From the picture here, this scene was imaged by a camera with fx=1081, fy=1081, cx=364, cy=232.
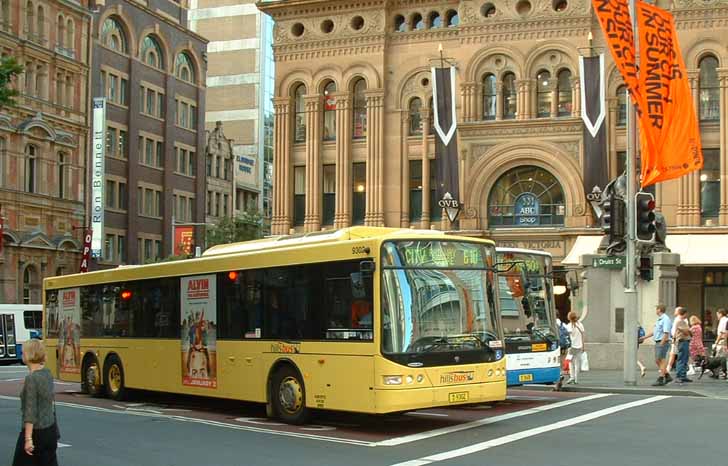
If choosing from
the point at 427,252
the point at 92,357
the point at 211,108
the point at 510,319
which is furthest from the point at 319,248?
the point at 211,108

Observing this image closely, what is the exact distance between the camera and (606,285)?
28.1 meters

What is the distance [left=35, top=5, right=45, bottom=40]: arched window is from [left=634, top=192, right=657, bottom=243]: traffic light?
41.9 m

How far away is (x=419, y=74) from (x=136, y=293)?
25.5 metres

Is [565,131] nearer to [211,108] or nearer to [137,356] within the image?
[137,356]

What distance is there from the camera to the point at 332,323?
53.0 feet

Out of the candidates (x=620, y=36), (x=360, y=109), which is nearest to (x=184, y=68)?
(x=360, y=109)

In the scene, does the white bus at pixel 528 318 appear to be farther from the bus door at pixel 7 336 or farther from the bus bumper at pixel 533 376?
the bus door at pixel 7 336

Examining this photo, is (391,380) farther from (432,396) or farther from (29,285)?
(29,285)

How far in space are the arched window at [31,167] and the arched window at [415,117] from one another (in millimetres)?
21870

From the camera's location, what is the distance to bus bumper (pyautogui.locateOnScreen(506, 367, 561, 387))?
20578 mm

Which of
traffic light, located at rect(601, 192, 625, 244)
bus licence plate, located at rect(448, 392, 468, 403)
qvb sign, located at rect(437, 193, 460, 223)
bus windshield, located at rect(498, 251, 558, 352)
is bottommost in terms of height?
bus licence plate, located at rect(448, 392, 468, 403)

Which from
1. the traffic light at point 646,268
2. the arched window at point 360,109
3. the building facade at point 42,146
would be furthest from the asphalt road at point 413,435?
the building facade at point 42,146

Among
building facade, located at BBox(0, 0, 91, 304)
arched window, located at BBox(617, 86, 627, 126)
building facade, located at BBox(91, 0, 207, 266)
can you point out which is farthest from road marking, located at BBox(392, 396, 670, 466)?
building facade, located at BBox(91, 0, 207, 266)

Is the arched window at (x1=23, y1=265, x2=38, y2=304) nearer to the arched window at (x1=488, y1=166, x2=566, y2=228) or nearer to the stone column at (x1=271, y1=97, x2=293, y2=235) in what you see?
the stone column at (x1=271, y1=97, x2=293, y2=235)
